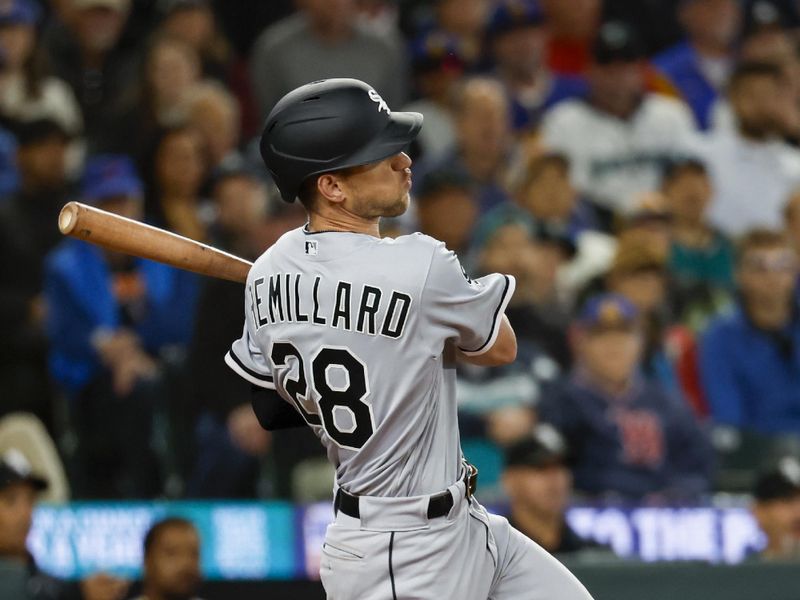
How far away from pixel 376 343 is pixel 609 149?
5.74m

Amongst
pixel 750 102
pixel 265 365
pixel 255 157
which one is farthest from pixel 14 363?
pixel 750 102

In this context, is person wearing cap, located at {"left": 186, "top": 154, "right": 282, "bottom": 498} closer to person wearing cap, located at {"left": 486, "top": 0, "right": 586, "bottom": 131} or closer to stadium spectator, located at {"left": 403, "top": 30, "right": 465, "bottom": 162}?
stadium spectator, located at {"left": 403, "top": 30, "right": 465, "bottom": 162}

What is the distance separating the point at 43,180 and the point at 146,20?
1.64 meters

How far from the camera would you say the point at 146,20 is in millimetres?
8578

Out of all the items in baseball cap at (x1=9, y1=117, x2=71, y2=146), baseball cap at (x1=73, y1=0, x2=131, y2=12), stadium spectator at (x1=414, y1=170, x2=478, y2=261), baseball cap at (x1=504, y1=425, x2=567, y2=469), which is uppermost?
baseball cap at (x1=73, y1=0, x2=131, y2=12)

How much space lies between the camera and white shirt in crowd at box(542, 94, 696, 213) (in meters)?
8.64

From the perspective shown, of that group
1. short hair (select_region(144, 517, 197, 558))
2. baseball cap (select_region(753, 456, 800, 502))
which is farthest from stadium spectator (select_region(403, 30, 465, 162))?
short hair (select_region(144, 517, 197, 558))

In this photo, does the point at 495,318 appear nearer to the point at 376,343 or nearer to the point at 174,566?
the point at 376,343

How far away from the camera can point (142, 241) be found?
11.2ft

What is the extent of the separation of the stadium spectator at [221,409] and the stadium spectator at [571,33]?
3042 millimetres

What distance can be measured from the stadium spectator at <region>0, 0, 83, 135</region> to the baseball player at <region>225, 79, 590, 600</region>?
15.6ft

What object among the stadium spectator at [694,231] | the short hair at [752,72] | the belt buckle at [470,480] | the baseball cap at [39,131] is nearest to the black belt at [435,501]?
the belt buckle at [470,480]

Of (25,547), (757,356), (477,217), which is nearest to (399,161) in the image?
(25,547)

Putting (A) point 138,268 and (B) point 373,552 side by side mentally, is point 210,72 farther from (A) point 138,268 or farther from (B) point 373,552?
(B) point 373,552
